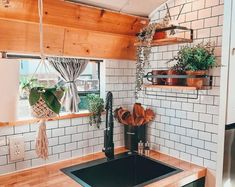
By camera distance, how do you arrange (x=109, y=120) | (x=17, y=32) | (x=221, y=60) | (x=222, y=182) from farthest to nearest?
(x=109, y=120), (x=222, y=182), (x=221, y=60), (x=17, y=32)

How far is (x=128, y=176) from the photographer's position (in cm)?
198

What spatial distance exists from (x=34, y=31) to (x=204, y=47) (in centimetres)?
111

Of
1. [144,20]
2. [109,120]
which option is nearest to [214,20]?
[144,20]

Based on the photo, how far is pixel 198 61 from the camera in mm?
1614

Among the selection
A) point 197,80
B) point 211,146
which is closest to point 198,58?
point 197,80

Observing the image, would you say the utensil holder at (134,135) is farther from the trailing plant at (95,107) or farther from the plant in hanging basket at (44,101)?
the plant in hanging basket at (44,101)

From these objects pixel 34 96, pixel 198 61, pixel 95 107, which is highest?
pixel 198 61

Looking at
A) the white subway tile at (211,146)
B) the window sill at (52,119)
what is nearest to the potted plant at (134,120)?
the window sill at (52,119)

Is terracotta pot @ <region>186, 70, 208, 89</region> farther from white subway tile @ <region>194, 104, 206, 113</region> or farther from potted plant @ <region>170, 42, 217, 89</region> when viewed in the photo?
white subway tile @ <region>194, 104, 206, 113</region>

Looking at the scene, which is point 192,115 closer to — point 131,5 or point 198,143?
point 198,143

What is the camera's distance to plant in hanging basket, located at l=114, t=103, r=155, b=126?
204 centimetres

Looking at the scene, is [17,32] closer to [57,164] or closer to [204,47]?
[57,164]

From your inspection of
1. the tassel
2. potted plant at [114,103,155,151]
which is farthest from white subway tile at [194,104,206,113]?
the tassel

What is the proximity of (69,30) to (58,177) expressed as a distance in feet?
3.12
